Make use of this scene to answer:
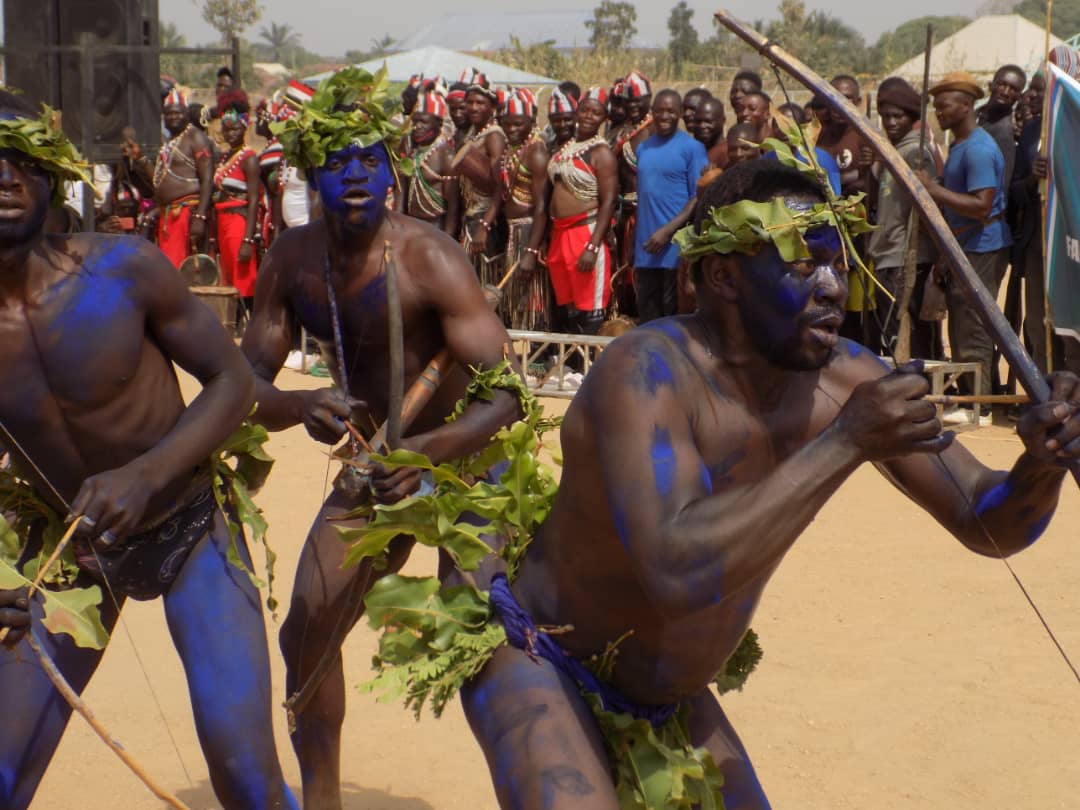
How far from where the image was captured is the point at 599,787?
Answer: 3078mm

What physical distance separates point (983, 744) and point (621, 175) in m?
7.67

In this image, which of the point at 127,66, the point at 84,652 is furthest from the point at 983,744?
the point at 127,66

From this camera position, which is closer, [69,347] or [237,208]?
[69,347]

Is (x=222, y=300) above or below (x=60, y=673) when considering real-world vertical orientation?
below

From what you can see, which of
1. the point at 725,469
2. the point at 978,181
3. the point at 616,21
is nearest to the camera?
the point at 725,469

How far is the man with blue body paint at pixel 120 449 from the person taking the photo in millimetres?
3764

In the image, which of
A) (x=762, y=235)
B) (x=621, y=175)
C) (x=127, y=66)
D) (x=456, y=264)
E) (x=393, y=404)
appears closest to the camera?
(x=762, y=235)

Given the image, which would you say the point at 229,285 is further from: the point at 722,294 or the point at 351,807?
the point at 722,294

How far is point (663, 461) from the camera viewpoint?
294 cm

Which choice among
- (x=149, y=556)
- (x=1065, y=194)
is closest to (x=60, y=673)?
(x=149, y=556)

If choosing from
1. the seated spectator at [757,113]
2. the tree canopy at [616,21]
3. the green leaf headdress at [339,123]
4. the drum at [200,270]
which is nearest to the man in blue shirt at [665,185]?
the seated spectator at [757,113]

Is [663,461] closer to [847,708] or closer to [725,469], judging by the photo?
[725,469]

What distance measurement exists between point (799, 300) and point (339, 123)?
2242 mm

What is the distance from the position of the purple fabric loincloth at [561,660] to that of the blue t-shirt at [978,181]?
7.16m
